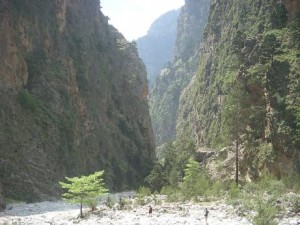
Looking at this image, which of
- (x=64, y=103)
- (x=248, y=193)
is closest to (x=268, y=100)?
(x=248, y=193)

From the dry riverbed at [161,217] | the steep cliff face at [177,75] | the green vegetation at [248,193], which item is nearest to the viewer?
the dry riverbed at [161,217]

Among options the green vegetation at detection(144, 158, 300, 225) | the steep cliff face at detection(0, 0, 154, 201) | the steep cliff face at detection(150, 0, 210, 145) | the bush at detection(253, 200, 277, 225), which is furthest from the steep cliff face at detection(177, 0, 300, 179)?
the steep cliff face at detection(150, 0, 210, 145)

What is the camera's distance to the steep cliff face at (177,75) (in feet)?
528

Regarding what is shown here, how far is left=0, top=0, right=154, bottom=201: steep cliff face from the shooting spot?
155ft

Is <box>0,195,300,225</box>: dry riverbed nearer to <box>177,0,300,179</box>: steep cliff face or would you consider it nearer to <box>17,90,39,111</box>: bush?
<box>177,0,300,179</box>: steep cliff face

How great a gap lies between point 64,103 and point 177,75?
117887 millimetres

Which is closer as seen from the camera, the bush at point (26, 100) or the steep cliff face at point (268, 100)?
the steep cliff face at point (268, 100)

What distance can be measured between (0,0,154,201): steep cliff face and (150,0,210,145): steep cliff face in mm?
64788

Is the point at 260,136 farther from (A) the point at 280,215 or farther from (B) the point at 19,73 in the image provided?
(B) the point at 19,73

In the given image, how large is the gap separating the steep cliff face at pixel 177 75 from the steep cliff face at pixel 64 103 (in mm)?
64788

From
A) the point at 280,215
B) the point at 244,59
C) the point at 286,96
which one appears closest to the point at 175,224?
the point at 280,215

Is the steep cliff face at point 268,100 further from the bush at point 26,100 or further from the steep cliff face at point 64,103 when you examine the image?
the bush at point 26,100

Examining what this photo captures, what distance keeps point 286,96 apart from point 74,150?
28834mm

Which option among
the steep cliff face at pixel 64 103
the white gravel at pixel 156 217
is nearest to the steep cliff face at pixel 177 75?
the steep cliff face at pixel 64 103
